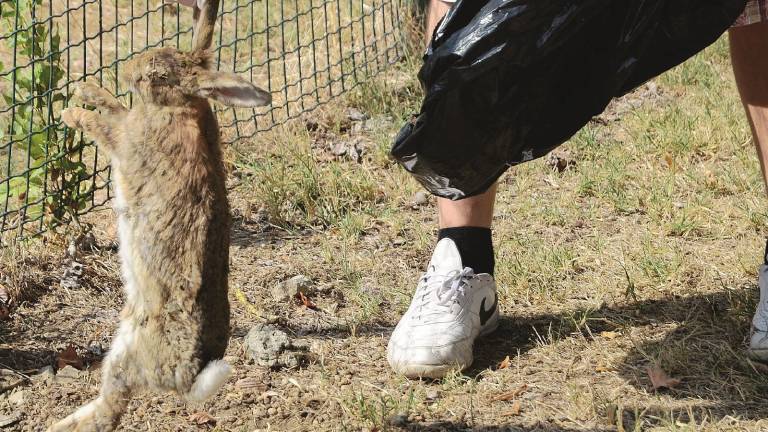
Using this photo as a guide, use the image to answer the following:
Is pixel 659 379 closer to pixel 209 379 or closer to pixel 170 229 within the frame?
pixel 209 379

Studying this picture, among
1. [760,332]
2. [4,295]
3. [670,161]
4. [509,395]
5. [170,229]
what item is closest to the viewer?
[170,229]

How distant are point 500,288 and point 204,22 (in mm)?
1787

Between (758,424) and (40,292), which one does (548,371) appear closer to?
(758,424)

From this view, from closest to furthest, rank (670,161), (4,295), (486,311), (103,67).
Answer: (486,311) < (4,295) < (103,67) < (670,161)

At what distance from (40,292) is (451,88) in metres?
1.99

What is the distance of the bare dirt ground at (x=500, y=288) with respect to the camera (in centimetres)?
338

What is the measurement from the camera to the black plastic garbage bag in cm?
290

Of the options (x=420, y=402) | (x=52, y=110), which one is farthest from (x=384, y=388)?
(x=52, y=110)

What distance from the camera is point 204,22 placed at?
2.91 metres

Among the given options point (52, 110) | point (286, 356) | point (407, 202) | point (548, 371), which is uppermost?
point (52, 110)

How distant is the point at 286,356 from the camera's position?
3646 millimetres

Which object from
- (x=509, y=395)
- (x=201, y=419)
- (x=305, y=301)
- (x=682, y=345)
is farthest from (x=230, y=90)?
(x=682, y=345)

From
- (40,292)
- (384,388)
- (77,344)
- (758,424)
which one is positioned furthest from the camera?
(40,292)

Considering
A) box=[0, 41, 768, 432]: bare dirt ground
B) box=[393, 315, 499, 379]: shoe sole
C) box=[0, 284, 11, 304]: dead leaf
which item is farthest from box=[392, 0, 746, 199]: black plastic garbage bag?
box=[0, 284, 11, 304]: dead leaf
